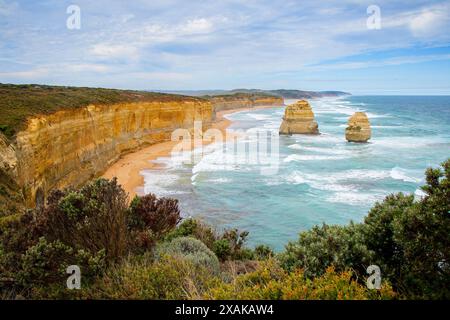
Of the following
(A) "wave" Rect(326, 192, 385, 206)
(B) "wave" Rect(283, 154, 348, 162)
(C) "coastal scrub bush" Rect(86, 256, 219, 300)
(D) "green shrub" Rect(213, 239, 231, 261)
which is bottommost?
(A) "wave" Rect(326, 192, 385, 206)

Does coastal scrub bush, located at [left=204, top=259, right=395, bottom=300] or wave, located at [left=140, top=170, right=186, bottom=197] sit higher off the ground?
coastal scrub bush, located at [left=204, top=259, right=395, bottom=300]

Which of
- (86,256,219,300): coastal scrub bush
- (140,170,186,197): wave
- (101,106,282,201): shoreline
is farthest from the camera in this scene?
(101,106,282,201): shoreline

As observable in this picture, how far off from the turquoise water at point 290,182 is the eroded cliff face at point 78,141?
440cm

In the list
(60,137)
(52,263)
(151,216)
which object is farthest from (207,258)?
(60,137)

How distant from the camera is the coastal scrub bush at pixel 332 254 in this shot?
6.27m

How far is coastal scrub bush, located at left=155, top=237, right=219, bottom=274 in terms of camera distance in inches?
292

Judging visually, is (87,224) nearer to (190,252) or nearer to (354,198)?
(190,252)

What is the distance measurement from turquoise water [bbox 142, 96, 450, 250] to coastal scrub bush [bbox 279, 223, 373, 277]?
9179mm

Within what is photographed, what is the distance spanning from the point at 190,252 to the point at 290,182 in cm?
1829

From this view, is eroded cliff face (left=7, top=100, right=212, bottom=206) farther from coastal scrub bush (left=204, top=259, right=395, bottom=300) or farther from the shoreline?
coastal scrub bush (left=204, top=259, right=395, bottom=300)

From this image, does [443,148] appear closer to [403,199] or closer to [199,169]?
[199,169]

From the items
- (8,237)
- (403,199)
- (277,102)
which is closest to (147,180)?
(8,237)

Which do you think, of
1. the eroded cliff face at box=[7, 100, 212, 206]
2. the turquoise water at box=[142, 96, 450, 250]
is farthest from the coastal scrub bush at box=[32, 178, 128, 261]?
the turquoise water at box=[142, 96, 450, 250]

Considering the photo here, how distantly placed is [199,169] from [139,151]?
10.6 metres
